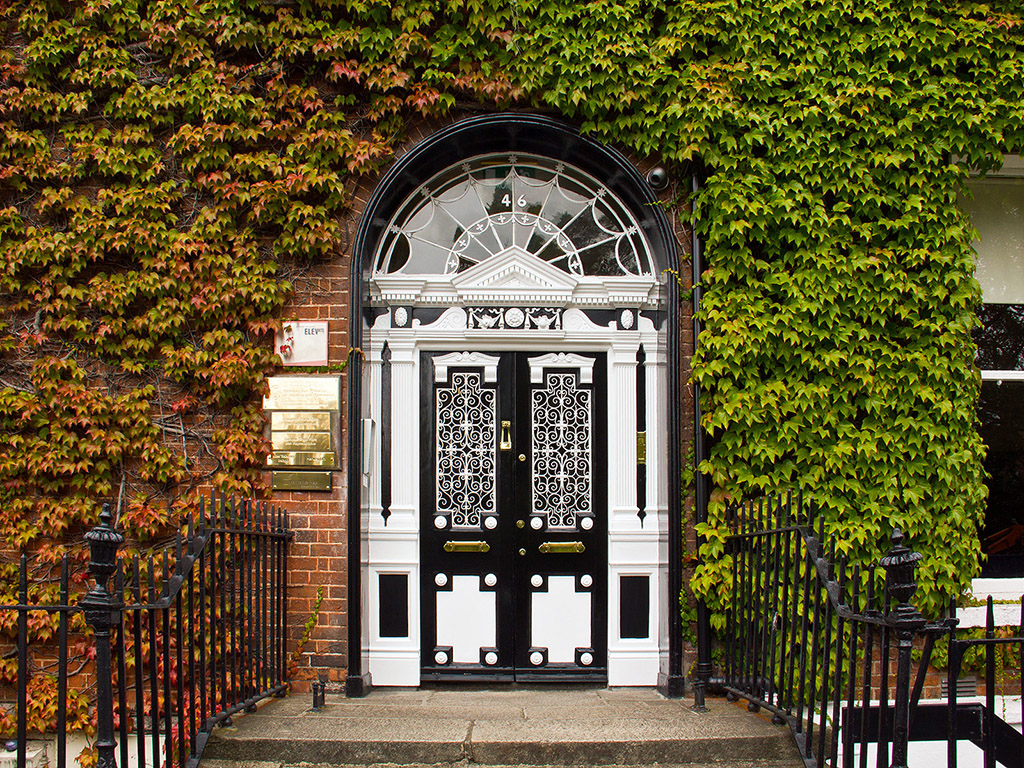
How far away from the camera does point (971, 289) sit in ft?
16.5

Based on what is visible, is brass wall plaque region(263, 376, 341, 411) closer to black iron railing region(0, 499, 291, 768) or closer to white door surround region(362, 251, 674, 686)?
white door surround region(362, 251, 674, 686)

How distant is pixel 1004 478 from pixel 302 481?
525cm

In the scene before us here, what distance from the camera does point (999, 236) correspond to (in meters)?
5.61

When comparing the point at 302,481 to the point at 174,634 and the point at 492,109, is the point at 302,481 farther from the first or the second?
the point at 492,109

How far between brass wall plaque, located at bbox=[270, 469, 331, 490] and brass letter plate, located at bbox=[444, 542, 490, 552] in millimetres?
982

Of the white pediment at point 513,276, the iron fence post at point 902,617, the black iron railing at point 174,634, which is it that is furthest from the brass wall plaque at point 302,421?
the iron fence post at point 902,617

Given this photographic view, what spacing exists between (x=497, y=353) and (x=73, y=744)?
159 inches

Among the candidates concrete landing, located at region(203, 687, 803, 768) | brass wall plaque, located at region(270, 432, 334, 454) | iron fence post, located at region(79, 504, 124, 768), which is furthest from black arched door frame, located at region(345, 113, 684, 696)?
iron fence post, located at region(79, 504, 124, 768)

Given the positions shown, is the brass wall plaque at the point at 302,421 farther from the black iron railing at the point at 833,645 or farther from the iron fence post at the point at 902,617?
the iron fence post at the point at 902,617

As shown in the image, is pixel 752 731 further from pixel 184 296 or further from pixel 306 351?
pixel 184 296

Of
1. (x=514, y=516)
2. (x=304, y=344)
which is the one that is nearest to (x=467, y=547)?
(x=514, y=516)

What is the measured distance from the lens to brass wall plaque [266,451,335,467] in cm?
510

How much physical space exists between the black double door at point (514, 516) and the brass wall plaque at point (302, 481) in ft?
2.35

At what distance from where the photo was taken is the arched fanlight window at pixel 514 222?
18.0 ft
